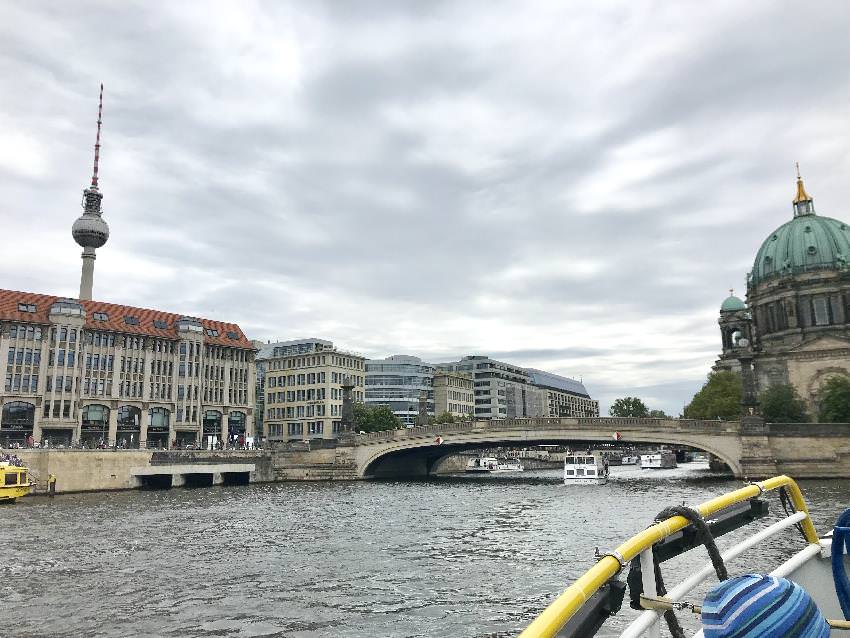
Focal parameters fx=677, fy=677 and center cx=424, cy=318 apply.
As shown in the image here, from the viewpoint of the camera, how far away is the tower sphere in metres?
105

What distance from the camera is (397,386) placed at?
472 ft

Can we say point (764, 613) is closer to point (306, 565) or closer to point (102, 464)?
point (306, 565)

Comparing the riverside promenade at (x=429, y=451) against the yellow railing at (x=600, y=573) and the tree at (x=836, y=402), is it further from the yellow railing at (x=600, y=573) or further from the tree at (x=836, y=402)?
the yellow railing at (x=600, y=573)

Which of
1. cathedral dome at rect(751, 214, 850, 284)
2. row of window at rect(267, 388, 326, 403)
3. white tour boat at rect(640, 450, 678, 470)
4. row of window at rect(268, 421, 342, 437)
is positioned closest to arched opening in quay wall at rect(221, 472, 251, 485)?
row of window at rect(268, 421, 342, 437)

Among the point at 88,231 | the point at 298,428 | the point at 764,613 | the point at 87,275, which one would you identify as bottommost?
the point at 764,613

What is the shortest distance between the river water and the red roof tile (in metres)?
42.7

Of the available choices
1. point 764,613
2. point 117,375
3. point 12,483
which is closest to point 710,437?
point 12,483

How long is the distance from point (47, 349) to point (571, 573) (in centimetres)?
7401

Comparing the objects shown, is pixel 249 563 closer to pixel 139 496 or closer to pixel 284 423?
pixel 139 496

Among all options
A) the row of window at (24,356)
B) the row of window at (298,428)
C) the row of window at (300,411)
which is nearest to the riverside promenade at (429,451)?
the row of window at (24,356)

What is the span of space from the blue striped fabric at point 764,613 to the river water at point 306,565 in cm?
1210

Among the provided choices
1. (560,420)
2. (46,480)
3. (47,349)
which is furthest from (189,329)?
(560,420)

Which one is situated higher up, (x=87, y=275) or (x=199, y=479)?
(x=87, y=275)

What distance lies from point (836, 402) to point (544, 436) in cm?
3389
